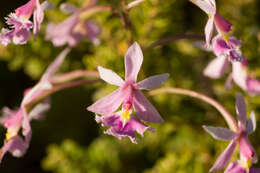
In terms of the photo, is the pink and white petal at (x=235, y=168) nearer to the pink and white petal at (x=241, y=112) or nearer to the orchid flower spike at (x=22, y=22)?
the pink and white petal at (x=241, y=112)

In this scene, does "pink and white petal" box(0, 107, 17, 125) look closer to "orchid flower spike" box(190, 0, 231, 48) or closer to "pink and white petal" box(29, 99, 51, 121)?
"pink and white petal" box(29, 99, 51, 121)

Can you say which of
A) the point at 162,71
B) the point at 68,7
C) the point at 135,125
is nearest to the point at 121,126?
the point at 135,125

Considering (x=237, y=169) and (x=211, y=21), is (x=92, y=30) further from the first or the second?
(x=237, y=169)

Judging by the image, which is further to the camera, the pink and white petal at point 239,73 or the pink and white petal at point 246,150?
the pink and white petal at point 239,73

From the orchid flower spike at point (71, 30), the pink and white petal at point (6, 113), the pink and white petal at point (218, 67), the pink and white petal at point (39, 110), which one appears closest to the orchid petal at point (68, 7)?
the orchid flower spike at point (71, 30)

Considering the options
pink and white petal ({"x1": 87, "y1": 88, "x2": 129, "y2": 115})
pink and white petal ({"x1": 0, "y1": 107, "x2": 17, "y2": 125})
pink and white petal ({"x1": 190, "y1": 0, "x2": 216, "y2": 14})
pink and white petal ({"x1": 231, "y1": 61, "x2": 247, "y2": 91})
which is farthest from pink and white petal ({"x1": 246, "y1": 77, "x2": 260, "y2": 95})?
pink and white petal ({"x1": 0, "y1": 107, "x2": 17, "y2": 125})

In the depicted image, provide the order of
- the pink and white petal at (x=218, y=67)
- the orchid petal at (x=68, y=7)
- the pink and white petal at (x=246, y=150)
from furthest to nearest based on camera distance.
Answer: the pink and white petal at (x=218, y=67) < the orchid petal at (x=68, y=7) < the pink and white petal at (x=246, y=150)

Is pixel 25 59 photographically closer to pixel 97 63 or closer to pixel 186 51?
pixel 97 63
